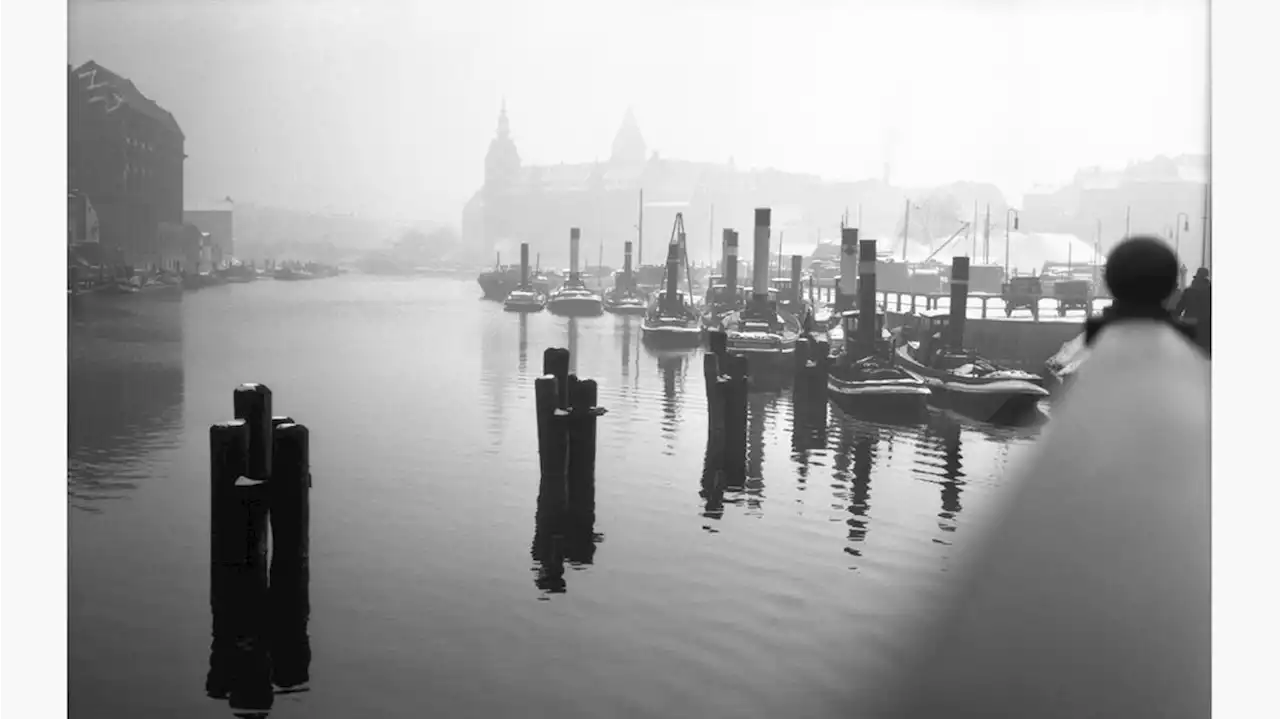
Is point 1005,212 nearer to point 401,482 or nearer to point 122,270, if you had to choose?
point 401,482

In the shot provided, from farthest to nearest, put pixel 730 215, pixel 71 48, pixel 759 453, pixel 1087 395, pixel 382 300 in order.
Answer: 1. pixel 759 453
2. pixel 382 300
3. pixel 730 215
4. pixel 1087 395
5. pixel 71 48

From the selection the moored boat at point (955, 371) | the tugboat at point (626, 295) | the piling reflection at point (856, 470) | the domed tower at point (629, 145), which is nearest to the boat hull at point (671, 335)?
the tugboat at point (626, 295)

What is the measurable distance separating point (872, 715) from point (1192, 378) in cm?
259

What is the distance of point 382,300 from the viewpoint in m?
8.30

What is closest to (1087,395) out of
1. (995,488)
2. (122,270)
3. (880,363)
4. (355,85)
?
(995,488)

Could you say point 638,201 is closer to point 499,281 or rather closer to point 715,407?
point 499,281

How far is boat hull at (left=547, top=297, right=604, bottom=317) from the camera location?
1004 centimetres

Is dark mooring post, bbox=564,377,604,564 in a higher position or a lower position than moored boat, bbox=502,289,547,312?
lower

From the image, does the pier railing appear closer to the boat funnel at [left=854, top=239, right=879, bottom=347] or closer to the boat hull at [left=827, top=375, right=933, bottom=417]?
the boat funnel at [left=854, top=239, right=879, bottom=347]

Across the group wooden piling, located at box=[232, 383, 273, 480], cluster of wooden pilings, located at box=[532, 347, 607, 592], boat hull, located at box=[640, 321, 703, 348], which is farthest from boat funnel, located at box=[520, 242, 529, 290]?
boat hull, located at box=[640, 321, 703, 348]

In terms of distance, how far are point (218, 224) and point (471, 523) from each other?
8.72 ft

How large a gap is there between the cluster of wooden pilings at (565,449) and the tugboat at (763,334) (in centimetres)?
607

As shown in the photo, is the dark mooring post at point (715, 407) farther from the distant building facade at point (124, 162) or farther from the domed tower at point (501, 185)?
the distant building facade at point (124, 162)

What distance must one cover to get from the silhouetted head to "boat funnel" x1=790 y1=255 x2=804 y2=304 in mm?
4270
